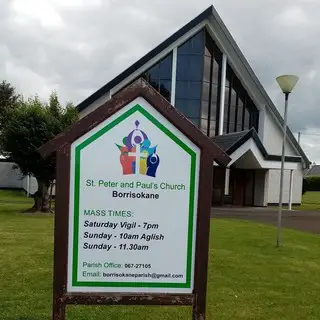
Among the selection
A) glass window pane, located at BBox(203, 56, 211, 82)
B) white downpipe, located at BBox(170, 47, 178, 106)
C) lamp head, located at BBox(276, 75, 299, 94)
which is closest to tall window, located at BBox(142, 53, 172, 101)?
→ white downpipe, located at BBox(170, 47, 178, 106)

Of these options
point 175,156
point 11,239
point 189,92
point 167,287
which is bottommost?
point 11,239

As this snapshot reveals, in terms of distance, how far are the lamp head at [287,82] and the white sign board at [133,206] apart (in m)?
7.84

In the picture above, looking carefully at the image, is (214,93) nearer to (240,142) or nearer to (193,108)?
(193,108)

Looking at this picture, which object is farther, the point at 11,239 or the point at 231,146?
the point at 231,146

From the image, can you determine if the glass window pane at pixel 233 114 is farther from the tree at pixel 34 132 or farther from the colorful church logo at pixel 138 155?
the colorful church logo at pixel 138 155

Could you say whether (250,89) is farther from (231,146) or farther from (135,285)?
(135,285)

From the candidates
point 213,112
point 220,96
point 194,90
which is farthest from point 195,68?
point 213,112

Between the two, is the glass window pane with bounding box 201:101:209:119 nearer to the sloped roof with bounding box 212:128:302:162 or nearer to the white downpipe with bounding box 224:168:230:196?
the sloped roof with bounding box 212:128:302:162

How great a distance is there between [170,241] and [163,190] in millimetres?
438

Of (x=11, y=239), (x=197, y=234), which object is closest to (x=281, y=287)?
(x=197, y=234)

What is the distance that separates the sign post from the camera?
376cm

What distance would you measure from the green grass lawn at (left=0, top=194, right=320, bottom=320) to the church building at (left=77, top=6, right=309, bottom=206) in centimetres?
1909

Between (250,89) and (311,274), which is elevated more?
(250,89)

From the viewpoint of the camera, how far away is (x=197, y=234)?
390 cm
